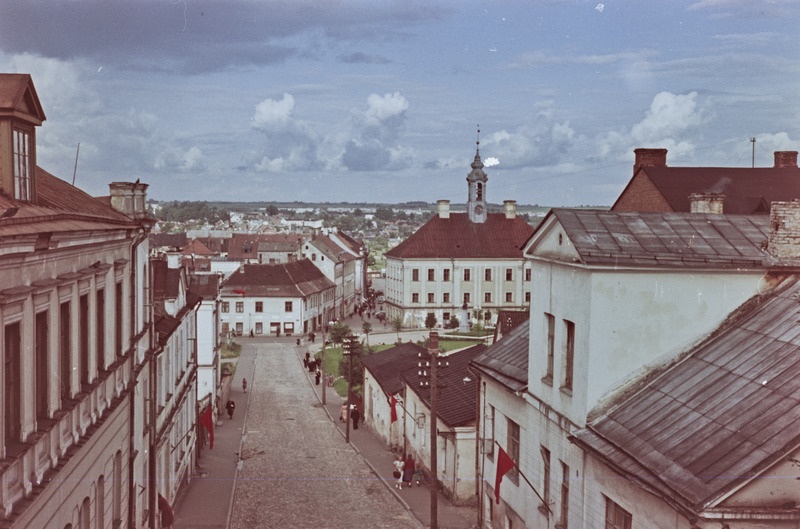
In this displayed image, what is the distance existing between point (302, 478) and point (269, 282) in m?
52.7

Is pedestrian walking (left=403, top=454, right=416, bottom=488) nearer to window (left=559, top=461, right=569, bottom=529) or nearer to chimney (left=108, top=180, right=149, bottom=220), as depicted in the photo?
chimney (left=108, top=180, right=149, bottom=220)

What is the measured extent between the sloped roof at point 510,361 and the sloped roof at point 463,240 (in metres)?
66.3

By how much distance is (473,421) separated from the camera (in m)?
27.4

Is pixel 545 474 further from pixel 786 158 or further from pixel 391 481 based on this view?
pixel 786 158

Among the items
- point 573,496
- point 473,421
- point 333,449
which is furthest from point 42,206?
point 333,449

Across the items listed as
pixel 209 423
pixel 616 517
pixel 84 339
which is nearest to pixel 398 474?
pixel 209 423

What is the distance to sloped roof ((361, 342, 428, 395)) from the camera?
37.3 m

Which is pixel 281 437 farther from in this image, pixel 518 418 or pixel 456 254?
pixel 456 254

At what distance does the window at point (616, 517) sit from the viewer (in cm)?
1367

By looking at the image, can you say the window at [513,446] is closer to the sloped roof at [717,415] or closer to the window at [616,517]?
the sloped roof at [717,415]

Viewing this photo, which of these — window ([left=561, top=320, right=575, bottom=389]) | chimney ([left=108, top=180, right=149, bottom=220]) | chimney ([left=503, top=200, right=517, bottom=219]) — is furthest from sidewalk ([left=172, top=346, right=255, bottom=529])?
chimney ([left=503, top=200, right=517, bottom=219])

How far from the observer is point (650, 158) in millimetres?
50188

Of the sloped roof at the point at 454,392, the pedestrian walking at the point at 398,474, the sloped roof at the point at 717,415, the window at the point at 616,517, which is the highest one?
the sloped roof at the point at 717,415

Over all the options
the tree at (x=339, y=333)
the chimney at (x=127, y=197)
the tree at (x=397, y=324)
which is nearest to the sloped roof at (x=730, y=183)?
the tree at (x=339, y=333)
